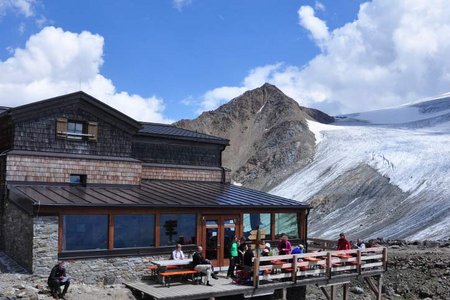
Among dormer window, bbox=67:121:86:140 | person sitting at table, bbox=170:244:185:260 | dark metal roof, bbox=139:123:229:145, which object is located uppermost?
dark metal roof, bbox=139:123:229:145

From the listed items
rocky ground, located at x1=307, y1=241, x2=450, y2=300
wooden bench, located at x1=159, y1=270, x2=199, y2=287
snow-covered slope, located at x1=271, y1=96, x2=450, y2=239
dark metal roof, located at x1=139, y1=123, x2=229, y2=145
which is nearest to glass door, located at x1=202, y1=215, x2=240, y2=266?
wooden bench, located at x1=159, y1=270, x2=199, y2=287

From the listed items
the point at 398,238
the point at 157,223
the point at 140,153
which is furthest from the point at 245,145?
the point at 157,223

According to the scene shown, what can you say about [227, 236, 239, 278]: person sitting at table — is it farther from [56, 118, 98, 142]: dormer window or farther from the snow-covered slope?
the snow-covered slope

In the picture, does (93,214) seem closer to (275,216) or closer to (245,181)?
(275,216)

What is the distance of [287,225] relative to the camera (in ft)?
76.0

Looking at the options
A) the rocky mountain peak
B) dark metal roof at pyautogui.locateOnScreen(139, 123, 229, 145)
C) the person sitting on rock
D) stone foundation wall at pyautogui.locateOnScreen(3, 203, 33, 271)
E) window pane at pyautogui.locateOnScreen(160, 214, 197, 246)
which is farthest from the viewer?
the rocky mountain peak

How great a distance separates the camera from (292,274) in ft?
59.5

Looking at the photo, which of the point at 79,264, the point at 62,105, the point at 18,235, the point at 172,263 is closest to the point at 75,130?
the point at 62,105

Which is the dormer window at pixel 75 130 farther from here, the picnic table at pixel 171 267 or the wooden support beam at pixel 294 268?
the wooden support beam at pixel 294 268

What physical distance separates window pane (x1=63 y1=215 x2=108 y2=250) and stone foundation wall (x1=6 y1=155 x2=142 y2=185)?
372 cm

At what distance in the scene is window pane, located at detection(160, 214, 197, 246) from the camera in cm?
1938

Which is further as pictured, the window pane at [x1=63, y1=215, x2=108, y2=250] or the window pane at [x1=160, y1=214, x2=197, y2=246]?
the window pane at [x1=160, y1=214, x2=197, y2=246]

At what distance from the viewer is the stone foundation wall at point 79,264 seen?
55.1 feet

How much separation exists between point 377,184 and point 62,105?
1650 inches
